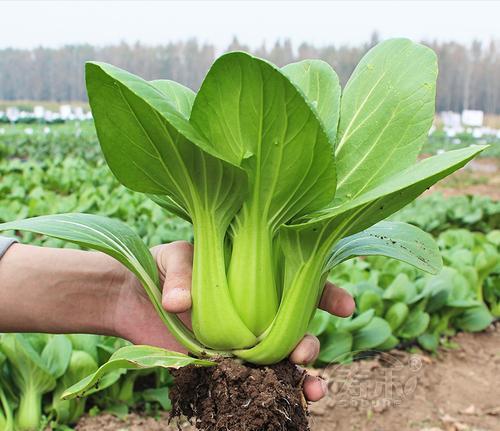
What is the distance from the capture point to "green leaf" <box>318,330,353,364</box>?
3.24m

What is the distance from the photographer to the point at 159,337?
1.73m

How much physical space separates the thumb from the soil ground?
1427 millimetres

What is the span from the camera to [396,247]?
4.69 feet

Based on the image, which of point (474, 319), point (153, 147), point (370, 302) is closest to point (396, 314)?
point (370, 302)

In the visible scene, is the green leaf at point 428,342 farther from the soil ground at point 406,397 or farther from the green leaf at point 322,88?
the green leaf at point 322,88

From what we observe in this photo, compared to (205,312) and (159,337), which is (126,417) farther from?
(205,312)

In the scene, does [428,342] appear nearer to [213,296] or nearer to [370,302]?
[370,302]

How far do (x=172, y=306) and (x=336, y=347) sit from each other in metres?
2.12

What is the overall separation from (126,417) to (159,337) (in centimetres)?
130

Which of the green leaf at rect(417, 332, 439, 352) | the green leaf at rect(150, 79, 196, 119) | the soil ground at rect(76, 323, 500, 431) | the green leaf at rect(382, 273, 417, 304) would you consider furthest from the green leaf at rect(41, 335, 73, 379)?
the green leaf at rect(417, 332, 439, 352)

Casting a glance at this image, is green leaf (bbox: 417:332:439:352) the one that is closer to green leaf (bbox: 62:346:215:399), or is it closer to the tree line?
green leaf (bbox: 62:346:215:399)

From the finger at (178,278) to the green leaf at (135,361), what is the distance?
102 mm

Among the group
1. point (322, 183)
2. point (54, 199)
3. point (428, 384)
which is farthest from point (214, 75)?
point (54, 199)

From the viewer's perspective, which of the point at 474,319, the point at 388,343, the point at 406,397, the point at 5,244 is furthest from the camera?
the point at 474,319
